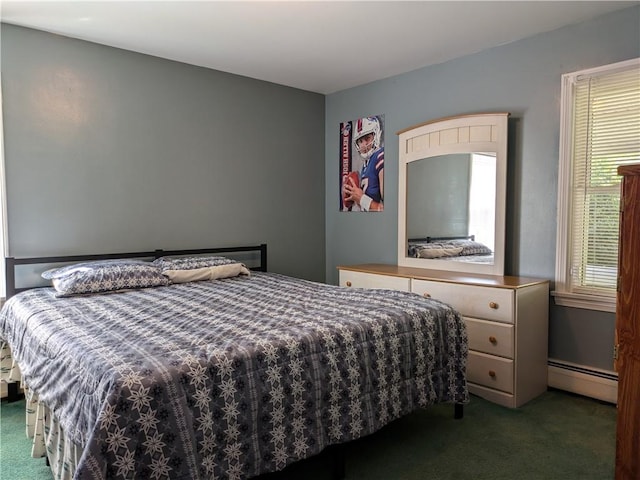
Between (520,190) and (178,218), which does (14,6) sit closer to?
(178,218)

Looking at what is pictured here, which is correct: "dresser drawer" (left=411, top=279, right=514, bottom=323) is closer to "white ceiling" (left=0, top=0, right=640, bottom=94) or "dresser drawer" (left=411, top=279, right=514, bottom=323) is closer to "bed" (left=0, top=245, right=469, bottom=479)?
"bed" (left=0, top=245, right=469, bottom=479)

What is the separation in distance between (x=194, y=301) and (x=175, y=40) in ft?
6.30

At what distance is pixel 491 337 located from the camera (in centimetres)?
285

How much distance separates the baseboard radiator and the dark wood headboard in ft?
8.18

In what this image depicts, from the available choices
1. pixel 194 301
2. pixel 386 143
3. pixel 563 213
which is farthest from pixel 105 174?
pixel 563 213

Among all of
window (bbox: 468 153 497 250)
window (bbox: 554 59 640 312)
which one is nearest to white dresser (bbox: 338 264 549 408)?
window (bbox: 554 59 640 312)

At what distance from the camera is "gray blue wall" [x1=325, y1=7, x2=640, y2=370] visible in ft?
9.34

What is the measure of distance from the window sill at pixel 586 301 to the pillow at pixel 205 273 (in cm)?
231

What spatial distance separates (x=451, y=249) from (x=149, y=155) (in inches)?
99.1

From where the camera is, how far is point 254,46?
10.8ft

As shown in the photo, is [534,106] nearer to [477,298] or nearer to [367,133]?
[477,298]

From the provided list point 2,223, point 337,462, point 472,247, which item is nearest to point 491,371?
point 472,247

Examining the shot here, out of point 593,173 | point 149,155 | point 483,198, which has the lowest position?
point 483,198

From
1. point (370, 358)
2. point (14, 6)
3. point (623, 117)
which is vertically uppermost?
point (14, 6)
